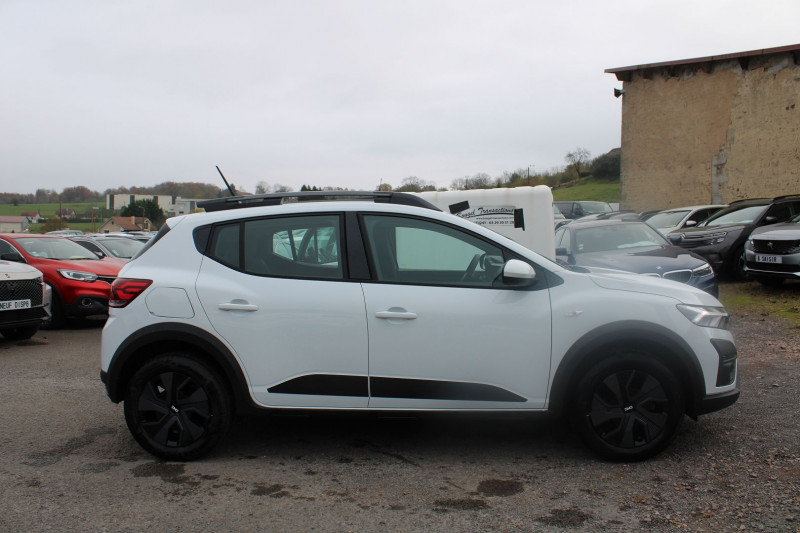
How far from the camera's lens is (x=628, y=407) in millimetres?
4148

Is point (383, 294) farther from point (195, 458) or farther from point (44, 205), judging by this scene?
point (44, 205)

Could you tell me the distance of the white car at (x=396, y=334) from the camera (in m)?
4.12

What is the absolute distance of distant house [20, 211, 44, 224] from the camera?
9185 cm

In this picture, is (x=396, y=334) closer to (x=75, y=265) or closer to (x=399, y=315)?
(x=399, y=315)

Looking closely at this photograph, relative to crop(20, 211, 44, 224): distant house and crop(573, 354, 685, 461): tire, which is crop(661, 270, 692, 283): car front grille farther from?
crop(20, 211, 44, 224): distant house

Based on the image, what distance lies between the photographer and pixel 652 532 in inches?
129

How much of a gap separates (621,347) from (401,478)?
159 cm

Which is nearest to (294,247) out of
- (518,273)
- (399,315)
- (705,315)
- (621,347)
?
(399,315)

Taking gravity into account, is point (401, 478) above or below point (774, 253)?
below

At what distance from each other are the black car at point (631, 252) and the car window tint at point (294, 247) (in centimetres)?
497

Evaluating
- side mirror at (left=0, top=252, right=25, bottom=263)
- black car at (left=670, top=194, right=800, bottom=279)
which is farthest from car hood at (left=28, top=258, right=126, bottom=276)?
black car at (left=670, top=194, right=800, bottom=279)

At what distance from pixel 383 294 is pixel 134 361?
68.4 inches

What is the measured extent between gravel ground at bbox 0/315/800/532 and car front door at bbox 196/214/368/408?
13.2 inches

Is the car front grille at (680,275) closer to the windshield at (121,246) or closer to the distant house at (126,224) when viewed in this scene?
the windshield at (121,246)
